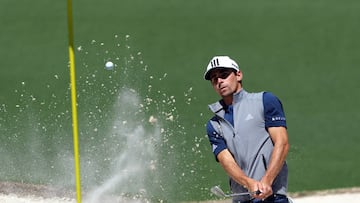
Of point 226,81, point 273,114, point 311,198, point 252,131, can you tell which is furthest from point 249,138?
point 311,198

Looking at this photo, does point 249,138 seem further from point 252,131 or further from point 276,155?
point 276,155

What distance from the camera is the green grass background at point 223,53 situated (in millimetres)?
6992

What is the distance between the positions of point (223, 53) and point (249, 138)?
3.25m

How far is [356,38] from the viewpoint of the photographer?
23.5 feet

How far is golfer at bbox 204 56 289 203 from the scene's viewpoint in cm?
383

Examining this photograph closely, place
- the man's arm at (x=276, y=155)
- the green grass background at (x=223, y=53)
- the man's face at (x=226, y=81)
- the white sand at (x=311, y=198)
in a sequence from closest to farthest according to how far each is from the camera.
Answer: the man's arm at (x=276, y=155), the man's face at (x=226, y=81), the white sand at (x=311, y=198), the green grass background at (x=223, y=53)

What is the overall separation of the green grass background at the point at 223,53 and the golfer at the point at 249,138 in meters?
2.96

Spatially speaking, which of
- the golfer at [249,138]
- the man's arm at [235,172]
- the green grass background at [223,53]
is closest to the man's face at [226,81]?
the golfer at [249,138]

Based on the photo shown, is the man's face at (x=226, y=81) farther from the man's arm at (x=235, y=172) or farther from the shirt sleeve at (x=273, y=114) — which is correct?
the man's arm at (x=235, y=172)

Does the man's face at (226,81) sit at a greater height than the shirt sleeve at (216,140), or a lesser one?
greater

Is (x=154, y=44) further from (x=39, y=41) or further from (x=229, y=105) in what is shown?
(x=229, y=105)

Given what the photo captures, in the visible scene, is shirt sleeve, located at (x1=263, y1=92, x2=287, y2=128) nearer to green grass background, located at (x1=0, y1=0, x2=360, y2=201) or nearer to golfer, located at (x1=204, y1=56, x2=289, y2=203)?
golfer, located at (x1=204, y1=56, x2=289, y2=203)

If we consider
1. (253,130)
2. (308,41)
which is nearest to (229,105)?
(253,130)

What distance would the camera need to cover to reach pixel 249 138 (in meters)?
3.88
